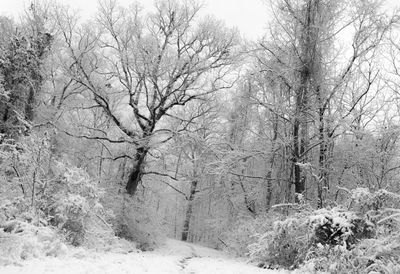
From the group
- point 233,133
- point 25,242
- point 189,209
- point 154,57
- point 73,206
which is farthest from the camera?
point 189,209

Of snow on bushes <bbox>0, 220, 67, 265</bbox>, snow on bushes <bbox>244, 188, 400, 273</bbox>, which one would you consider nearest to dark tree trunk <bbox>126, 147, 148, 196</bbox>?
snow on bushes <bbox>0, 220, 67, 265</bbox>

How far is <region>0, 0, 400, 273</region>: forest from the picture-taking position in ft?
27.9

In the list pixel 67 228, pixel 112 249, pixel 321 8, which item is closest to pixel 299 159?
pixel 321 8

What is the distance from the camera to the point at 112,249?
38.2 ft

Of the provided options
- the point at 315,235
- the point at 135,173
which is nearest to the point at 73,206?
the point at 315,235

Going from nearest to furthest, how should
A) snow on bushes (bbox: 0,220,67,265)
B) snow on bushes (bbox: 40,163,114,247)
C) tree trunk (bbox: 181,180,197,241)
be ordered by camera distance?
snow on bushes (bbox: 0,220,67,265) < snow on bushes (bbox: 40,163,114,247) < tree trunk (bbox: 181,180,197,241)

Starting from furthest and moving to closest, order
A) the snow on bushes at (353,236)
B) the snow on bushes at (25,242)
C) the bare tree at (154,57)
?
the bare tree at (154,57) → the snow on bushes at (25,242) → the snow on bushes at (353,236)

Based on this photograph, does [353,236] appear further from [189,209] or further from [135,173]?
[189,209]

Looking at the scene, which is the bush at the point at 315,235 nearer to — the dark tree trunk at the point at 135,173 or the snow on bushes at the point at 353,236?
the snow on bushes at the point at 353,236

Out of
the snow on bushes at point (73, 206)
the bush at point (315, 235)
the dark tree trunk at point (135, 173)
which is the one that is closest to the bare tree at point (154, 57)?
the dark tree trunk at point (135, 173)

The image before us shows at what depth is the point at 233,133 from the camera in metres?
21.5

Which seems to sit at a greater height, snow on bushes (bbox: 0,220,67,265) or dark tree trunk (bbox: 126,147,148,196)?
dark tree trunk (bbox: 126,147,148,196)

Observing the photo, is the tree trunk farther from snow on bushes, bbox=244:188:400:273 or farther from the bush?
snow on bushes, bbox=244:188:400:273

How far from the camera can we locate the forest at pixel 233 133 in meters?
8.51
